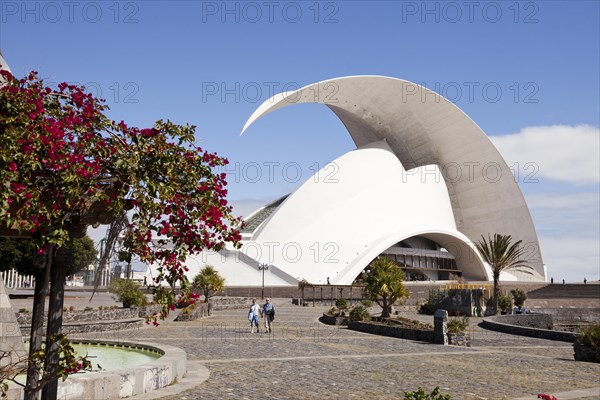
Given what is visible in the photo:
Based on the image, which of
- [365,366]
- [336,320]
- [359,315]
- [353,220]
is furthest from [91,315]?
[353,220]

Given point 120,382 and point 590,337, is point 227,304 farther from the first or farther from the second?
point 120,382

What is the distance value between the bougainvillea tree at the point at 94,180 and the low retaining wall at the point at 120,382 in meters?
2.95

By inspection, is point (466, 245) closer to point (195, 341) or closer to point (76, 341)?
point (195, 341)

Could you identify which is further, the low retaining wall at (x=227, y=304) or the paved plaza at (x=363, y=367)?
the low retaining wall at (x=227, y=304)

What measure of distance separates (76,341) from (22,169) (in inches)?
375

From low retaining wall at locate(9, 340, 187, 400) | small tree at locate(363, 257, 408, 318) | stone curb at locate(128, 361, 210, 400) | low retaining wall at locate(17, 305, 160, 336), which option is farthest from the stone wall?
low retaining wall at locate(9, 340, 187, 400)

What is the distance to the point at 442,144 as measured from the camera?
6031 cm

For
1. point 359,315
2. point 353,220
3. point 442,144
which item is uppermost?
point 442,144

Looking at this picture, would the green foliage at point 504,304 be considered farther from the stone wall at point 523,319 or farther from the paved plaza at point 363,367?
the paved plaza at point 363,367

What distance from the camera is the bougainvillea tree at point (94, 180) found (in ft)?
12.5

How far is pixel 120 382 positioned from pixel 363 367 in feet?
17.4

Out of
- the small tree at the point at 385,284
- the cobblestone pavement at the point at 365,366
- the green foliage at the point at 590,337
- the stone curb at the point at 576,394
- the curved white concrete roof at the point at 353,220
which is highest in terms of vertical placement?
the curved white concrete roof at the point at 353,220

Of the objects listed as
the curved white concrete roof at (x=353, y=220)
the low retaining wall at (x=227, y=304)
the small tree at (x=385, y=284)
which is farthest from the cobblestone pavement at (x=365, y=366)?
the curved white concrete roof at (x=353, y=220)

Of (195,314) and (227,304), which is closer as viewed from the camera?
(195,314)
